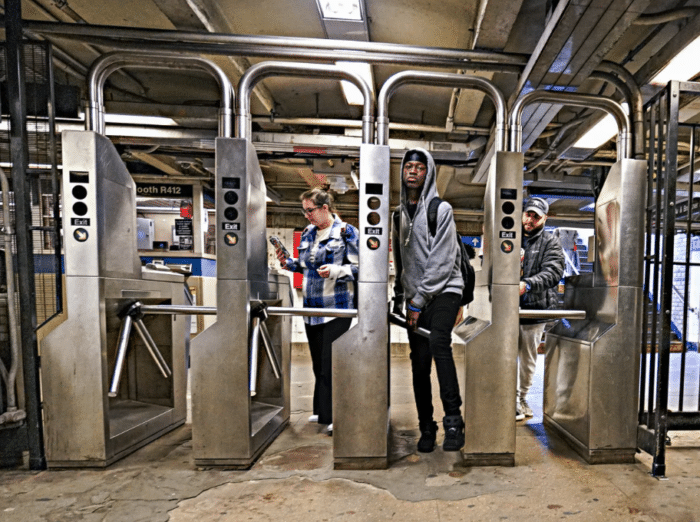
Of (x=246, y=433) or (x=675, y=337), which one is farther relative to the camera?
(x=675, y=337)

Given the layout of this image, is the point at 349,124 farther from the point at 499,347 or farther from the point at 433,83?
the point at 499,347

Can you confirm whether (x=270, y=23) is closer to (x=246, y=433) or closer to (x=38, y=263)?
(x=38, y=263)

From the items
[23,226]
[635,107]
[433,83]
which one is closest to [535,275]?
[635,107]

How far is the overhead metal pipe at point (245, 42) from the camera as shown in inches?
Result: 81.8

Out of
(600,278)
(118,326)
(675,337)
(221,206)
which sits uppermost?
(221,206)

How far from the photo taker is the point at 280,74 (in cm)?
199

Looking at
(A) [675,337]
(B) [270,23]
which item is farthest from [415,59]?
(A) [675,337]

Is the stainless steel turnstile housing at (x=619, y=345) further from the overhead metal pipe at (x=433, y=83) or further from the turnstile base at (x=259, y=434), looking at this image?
the turnstile base at (x=259, y=434)

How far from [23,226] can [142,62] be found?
974mm

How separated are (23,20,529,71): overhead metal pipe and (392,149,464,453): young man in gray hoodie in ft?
1.94

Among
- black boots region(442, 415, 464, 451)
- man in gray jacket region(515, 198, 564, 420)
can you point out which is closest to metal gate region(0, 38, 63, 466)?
black boots region(442, 415, 464, 451)

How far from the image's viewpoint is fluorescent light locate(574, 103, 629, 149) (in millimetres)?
3041

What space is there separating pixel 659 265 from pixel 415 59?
1.62 meters

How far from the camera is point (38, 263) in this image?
6.86 feet
